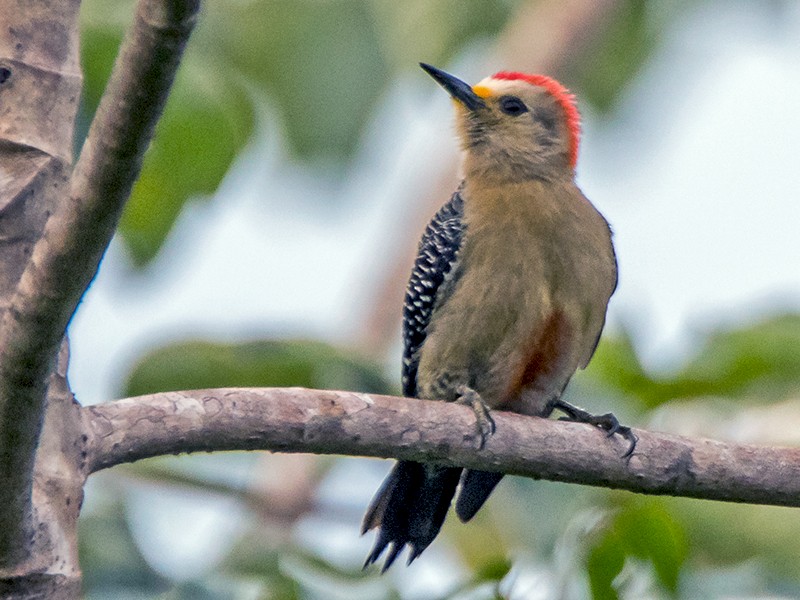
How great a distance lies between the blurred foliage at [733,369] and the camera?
15.8 ft

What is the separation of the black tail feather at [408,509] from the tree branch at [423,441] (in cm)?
95

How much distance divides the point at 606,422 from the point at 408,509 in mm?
891

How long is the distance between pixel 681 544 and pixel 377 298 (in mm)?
3997

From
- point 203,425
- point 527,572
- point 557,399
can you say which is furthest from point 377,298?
point 203,425

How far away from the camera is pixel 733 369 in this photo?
488cm

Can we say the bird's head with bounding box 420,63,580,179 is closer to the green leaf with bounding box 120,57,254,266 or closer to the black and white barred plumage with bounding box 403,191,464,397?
the black and white barred plumage with bounding box 403,191,464,397

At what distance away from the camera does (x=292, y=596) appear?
10.9 feet

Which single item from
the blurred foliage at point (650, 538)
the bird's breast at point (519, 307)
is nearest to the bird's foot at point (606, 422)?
the bird's breast at point (519, 307)

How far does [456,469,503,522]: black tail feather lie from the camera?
4.55m

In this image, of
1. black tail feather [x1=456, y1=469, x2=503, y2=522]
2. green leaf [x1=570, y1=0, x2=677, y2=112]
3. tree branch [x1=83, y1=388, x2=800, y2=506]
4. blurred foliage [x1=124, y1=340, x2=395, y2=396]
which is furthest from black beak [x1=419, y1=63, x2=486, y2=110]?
green leaf [x1=570, y1=0, x2=677, y2=112]

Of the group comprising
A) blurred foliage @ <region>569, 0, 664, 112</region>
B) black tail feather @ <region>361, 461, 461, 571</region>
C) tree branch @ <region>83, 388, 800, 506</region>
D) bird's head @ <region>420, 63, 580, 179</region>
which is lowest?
black tail feather @ <region>361, 461, 461, 571</region>

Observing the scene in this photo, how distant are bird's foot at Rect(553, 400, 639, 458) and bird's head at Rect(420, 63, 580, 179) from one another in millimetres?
987

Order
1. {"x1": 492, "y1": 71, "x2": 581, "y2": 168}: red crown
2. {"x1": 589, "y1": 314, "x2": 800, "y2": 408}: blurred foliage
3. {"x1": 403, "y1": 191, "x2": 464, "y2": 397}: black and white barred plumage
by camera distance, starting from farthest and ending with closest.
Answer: {"x1": 492, "y1": 71, "x2": 581, "y2": 168}: red crown < {"x1": 589, "y1": 314, "x2": 800, "y2": 408}: blurred foliage < {"x1": 403, "y1": 191, "x2": 464, "y2": 397}: black and white barred plumage

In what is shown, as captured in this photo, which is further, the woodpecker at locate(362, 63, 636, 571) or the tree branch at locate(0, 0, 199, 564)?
the woodpecker at locate(362, 63, 636, 571)
